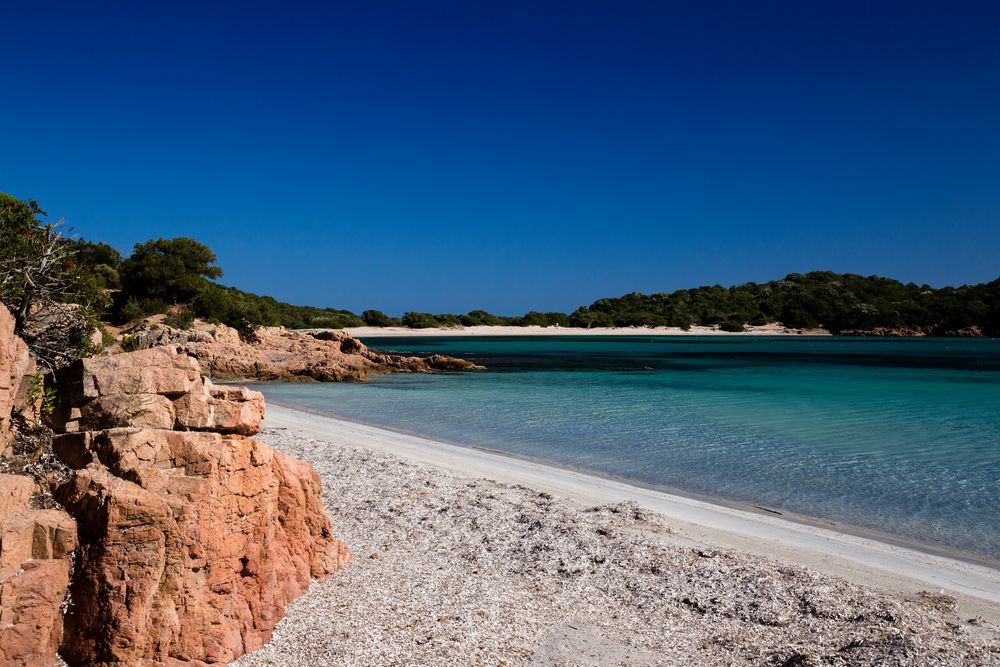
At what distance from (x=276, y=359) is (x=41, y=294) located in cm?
2851

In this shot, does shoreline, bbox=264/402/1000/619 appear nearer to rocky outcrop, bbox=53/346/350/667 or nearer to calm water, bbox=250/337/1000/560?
calm water, bbox=250/337/1000/560

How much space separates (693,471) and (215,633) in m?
9.75

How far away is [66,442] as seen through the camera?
163 inches

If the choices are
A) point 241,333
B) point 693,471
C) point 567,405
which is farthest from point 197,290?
point 693,471

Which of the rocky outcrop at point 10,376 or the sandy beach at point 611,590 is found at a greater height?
the rocky outcrop at point 10,376

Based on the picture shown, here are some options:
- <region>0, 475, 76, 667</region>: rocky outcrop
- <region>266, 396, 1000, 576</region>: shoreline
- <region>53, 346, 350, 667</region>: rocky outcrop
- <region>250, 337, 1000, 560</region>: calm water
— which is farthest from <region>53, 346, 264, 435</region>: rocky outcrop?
<region>250, 337, 1000, 560</region>: calm water

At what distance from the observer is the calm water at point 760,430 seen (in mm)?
10156

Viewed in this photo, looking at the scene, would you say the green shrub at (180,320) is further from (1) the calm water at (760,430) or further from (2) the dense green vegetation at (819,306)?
(2) the dense green vegetation at (819,306)

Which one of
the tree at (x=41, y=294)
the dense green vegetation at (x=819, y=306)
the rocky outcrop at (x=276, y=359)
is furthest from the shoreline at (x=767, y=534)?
the dense green vegetation at (x=819, y=306)

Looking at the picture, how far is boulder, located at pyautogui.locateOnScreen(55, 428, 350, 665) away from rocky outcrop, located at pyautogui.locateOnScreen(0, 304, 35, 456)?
35 cm

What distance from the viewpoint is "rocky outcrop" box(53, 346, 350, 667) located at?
3.72m

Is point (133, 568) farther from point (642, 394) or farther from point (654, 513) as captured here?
point (642, 394)

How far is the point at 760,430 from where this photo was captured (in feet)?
55.7

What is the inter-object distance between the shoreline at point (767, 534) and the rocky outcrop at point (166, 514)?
495cm
